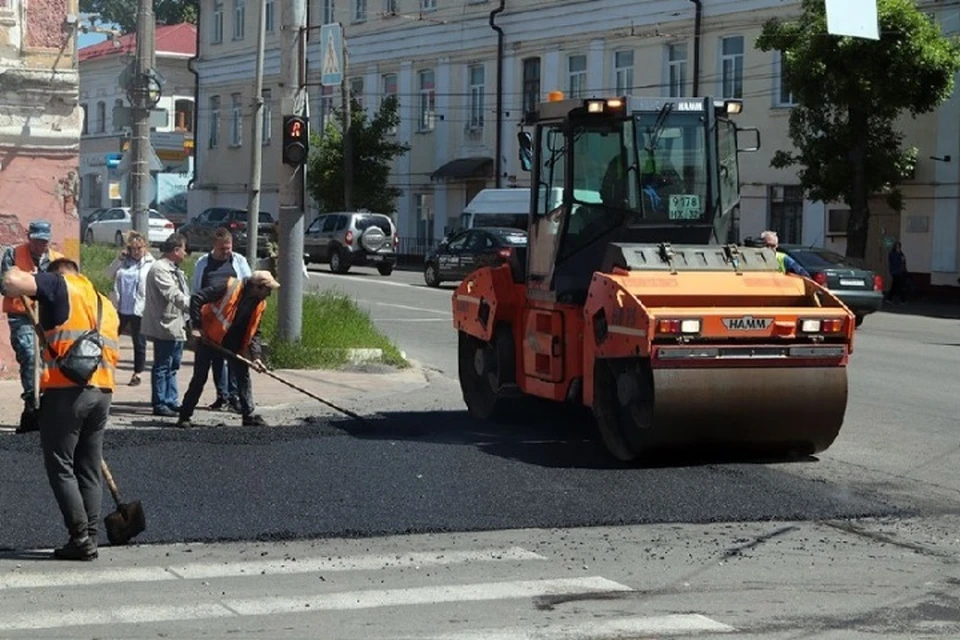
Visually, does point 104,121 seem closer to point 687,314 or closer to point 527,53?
point 527,53

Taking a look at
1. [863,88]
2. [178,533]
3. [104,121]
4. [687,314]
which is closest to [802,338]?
[687,314]

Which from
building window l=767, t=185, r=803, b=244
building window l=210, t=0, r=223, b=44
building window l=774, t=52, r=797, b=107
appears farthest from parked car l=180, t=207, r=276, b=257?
building window l=774, t=52, r=797, b=107

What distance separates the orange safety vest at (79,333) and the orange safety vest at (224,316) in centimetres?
495

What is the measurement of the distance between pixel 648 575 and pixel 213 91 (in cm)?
5883

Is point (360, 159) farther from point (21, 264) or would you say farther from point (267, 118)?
point (21, 264)

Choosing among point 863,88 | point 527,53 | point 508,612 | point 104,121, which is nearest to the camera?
point 508,612

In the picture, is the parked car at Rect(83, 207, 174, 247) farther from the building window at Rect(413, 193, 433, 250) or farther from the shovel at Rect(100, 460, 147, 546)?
the shovel at Rect(100, 460, 147, 546)

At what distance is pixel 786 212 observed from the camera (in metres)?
42.4

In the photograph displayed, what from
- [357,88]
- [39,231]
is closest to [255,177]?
[39,231]

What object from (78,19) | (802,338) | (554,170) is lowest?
(802,338)

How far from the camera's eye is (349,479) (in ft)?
38.9

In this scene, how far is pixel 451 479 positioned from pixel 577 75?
38527 millimetres

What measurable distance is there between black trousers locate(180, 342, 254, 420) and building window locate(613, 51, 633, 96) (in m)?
33.6

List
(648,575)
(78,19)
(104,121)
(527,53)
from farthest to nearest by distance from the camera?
(104,121)
(527,53)
(78,19)
(648,575)
